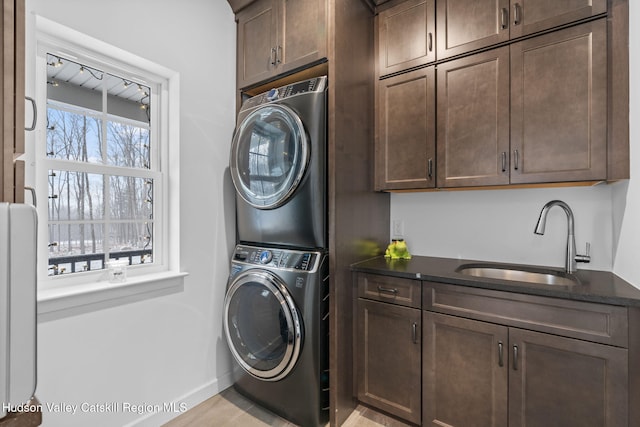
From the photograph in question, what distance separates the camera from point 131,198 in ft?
6.15

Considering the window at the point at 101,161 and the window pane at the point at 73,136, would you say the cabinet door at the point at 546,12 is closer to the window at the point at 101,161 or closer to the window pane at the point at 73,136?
the window at the point at 101,161

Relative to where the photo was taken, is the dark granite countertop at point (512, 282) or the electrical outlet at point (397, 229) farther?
the electrical outlet at point (397, 229)

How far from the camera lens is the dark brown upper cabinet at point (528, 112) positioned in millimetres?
1498

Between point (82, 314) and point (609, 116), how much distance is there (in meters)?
2.68

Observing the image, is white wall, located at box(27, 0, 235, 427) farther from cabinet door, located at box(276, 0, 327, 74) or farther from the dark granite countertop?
the dark granite countertop

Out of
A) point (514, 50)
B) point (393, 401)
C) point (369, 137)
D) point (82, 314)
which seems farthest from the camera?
point (369, 137)

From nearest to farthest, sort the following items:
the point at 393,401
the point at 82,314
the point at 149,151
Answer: the point at 82,314
the point at 393,401
the point at 149,151

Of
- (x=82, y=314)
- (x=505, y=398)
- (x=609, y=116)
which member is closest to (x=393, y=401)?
(x=505, y=398)

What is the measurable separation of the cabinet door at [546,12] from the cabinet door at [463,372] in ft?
5.00

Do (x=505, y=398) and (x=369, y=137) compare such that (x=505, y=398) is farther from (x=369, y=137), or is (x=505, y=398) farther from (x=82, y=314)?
(x=82, y=314)

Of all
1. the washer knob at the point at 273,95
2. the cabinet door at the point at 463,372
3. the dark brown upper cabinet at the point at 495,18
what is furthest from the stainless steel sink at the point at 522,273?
the washer knob at the point at 273,95

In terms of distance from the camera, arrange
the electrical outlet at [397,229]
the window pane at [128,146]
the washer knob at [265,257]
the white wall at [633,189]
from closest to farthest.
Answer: the white wall at [633,189]
the window pane at [128,146]
the washer knob at [265,257]
the electrical outlet at [397,229]

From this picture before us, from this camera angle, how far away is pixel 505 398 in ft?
4.77

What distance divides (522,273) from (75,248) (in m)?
2.50
